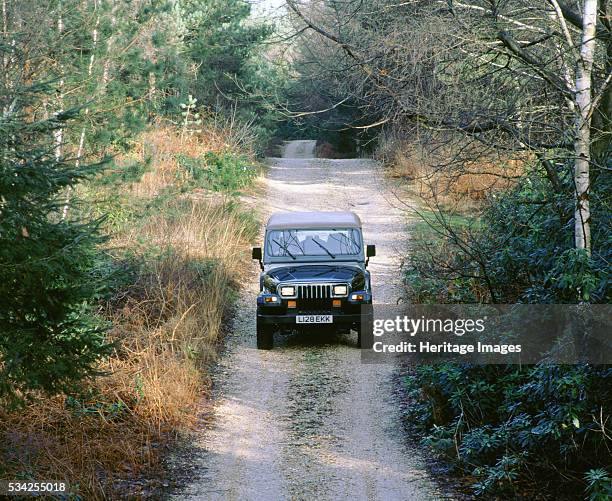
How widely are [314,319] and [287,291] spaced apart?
52 centimetres

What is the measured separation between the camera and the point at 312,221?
12422mm

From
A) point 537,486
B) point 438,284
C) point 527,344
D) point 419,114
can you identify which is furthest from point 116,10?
point 537,486

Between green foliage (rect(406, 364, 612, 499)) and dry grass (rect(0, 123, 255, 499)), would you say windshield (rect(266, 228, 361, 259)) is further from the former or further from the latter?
green foliage (rect(406, 364, 612, 499))

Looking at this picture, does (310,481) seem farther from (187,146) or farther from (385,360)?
(187,146)

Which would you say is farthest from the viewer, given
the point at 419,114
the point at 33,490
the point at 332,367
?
the point at 332,367

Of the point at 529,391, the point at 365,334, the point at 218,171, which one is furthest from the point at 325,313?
the point at 218,171

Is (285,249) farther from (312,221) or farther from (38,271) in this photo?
(38,271)

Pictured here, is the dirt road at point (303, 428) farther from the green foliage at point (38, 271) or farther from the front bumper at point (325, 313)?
the green foliage at point (38, 271)

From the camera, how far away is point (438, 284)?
39.4 feet

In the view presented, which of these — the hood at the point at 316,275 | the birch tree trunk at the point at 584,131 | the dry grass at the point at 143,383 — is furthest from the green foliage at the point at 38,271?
the hood at the point at 316,275

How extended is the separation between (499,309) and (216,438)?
326 cm

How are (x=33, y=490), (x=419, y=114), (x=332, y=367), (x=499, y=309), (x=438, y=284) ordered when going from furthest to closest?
1. (x=438, y=284)
2. (x=332, y=367)
3. (x=499, y=309)
4. (x=419, y=114)
5. (x=33, y=490)

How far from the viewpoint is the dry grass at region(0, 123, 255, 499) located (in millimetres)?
7418

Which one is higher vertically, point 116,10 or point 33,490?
point 116,10
